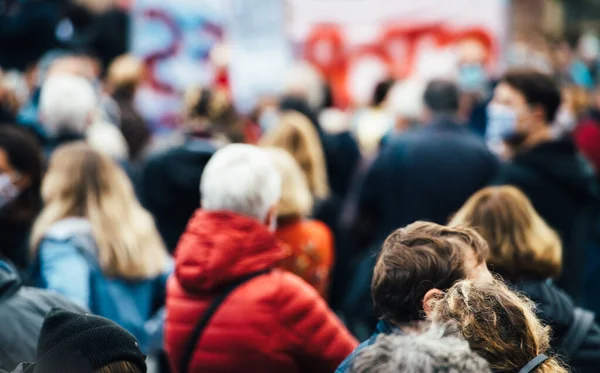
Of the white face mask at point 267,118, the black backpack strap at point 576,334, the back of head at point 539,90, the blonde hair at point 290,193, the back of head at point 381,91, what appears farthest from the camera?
the white face mask at point 267,118

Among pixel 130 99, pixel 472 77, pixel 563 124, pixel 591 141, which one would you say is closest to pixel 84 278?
pixel 130 99

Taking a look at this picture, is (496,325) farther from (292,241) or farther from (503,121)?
(503,121)

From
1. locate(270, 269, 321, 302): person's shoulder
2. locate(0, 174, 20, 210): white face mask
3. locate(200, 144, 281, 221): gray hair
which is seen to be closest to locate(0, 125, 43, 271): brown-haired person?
locate(0, 174, 20, 210): white face mask

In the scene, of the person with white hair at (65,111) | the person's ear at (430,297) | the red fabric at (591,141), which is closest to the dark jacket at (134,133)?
A: the person with white hair at (65,111)

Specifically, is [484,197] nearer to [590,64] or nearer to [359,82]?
[359,82]

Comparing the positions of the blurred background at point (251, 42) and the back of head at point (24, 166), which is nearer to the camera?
the back of head at point (24, 166)

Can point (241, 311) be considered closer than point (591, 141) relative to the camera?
Yes

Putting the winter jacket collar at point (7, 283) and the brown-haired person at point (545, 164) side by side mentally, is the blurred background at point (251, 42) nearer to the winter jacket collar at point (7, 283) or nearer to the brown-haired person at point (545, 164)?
the brown-haired person at point (545, 164)

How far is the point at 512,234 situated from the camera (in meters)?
3.66

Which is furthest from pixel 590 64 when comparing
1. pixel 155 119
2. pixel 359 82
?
pixel 155 119

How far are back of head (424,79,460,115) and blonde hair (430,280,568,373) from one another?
134 inches

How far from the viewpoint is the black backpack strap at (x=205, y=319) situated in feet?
11.4

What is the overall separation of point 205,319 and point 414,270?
0.92 m

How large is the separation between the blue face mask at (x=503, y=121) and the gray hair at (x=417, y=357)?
341 centimetres
